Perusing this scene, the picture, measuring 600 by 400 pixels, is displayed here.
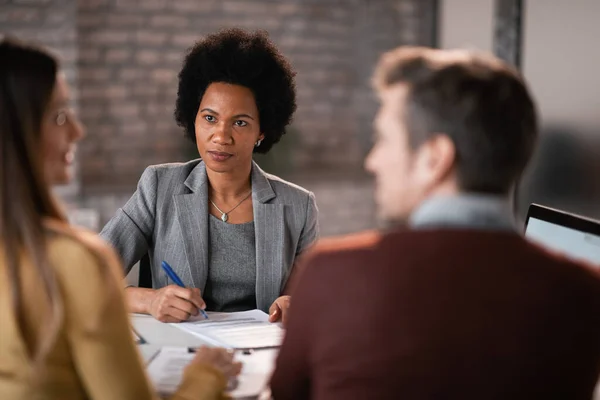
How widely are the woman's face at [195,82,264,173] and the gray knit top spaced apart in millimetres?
205

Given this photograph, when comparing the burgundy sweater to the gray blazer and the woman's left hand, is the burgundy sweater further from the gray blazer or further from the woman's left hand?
the gray blazer

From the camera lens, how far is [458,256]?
102cm

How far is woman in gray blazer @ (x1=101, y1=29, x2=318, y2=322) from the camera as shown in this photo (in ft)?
6.70

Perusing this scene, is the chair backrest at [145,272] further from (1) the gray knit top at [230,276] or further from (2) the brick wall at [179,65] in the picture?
(2) the brick wall at [179,65]

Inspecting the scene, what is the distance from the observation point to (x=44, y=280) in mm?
1014

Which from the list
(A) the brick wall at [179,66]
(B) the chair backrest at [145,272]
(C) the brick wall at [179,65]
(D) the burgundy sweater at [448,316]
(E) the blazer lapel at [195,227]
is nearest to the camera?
(D) the burgundy sweater at [448,316]

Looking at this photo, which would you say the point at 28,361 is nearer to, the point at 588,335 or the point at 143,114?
the point at 588,335

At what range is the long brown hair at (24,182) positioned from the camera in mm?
1021

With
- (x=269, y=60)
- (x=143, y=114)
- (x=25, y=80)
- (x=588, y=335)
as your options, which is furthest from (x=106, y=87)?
(x=588, y=335)

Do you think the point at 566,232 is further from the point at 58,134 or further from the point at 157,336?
the point at 58,134

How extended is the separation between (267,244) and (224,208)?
6.5 inches

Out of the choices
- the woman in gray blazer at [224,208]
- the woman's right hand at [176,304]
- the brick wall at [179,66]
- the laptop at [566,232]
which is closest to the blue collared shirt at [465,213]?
the laptop at [566,232]

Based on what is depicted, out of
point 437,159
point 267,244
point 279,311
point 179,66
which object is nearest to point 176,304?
point 279,311

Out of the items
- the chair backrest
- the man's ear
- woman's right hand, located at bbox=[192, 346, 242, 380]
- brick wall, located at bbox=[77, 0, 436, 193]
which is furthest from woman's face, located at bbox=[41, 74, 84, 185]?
brick wall, located at bbox=[77, 0, 436, 193]
